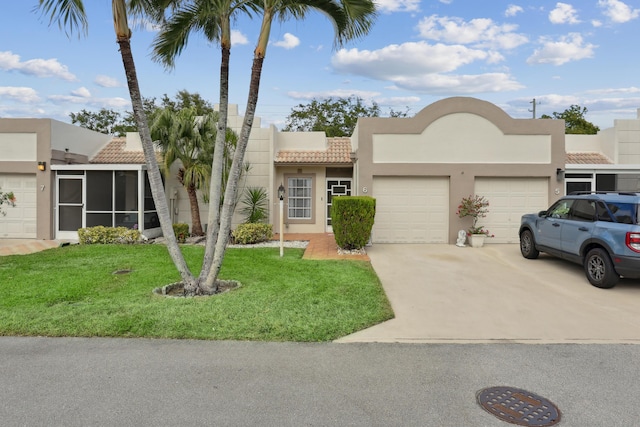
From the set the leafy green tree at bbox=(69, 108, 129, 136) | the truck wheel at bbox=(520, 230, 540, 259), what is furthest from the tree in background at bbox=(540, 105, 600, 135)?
the leafy green tree at bbox=(69, 108, 129, 136)

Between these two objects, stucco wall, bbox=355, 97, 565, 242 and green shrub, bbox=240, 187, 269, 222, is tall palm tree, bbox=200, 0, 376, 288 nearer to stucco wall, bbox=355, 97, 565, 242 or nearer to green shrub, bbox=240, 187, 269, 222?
stucco wall, bbox=355, 97, 565, 242

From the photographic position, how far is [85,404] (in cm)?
339

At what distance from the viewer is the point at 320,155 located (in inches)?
604

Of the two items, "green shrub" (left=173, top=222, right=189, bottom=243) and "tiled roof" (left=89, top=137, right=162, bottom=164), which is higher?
"tiled roof" (left=89, top=137, right=162, bottom=164)

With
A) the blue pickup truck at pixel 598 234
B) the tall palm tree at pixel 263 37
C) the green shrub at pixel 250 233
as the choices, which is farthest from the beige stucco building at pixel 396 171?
the tall palm tree at pixel 263 37

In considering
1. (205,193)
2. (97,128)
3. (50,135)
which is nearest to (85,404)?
(205,193)

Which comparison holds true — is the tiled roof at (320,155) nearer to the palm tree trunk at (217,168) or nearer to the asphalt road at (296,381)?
the palm tree trunk at (217,168)

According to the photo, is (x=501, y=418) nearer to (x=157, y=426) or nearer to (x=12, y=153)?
(x=157, y=426)

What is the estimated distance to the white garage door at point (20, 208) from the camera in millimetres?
13875

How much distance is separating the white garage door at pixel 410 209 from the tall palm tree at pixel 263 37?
6.46m

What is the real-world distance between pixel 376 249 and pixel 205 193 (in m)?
6.65

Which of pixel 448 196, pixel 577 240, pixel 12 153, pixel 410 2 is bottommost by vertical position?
pixel 577 240

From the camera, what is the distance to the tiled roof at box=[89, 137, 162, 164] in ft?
48.7

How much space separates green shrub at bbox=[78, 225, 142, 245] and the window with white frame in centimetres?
572
